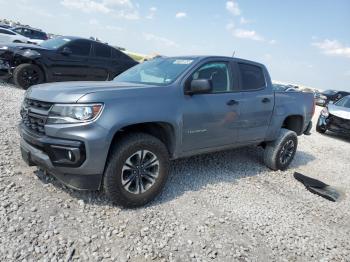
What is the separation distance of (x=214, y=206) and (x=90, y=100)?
6.67ft

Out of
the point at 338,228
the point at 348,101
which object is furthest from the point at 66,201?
the point at 348,101

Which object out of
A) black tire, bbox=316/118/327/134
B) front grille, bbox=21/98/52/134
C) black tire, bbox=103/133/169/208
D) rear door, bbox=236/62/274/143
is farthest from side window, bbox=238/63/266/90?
black tire, bbox=316/118/327/134

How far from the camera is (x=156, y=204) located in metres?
4.05

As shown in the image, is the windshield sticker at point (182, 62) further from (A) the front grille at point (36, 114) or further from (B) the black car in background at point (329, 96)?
(B) the black car in background at point (329, 96)

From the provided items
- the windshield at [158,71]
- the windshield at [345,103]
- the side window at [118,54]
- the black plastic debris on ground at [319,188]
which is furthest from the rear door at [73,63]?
the windshield at [345,103]

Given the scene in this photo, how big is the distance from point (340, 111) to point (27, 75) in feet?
30.9

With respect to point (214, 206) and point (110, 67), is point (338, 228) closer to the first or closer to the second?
point (214, 206)

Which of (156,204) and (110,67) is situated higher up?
(110,67)

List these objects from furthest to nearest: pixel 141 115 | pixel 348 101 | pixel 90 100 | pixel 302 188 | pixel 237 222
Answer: pixel 348 101
pixel 302 188
pixel 237 222
pixel 141 115
pixel 90 100

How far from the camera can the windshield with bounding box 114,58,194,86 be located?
14.5 feet

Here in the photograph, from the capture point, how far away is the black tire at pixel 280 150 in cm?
595

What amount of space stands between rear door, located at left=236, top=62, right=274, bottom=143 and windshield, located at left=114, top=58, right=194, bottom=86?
3.56 ft

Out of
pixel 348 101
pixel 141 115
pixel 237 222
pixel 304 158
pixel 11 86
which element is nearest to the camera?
pixel 141 115

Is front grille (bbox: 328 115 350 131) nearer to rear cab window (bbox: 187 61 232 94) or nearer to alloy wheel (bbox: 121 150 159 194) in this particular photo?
rear cab window (bbox: 187 61 232 94)
